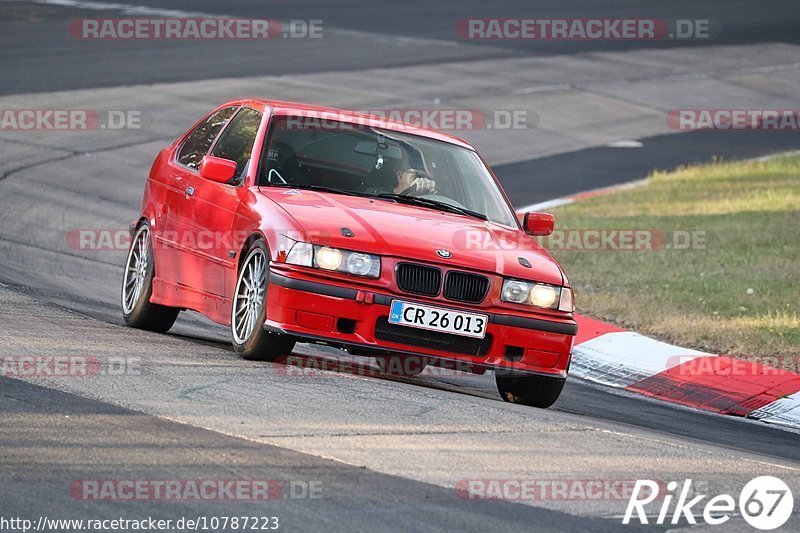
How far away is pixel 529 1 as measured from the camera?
3841cm

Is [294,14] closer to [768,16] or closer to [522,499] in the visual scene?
[768,16]

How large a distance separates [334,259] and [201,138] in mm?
2560

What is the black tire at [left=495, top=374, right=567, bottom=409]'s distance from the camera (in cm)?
873

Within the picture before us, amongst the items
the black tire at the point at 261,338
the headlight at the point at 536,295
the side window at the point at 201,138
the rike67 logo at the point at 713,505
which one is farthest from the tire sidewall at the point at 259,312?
the rike67 logo at the point at 713,505

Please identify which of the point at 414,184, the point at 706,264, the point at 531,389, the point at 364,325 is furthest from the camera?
the point at 706,264

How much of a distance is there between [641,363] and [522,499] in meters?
5.21

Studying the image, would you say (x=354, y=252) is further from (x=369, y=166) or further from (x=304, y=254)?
(x=369, y=166)

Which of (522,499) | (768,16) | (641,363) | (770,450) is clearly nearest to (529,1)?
(768,16)

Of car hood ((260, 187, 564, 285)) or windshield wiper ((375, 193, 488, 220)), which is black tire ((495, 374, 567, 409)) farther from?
windshield wiper ((375, 193, 488, 220))

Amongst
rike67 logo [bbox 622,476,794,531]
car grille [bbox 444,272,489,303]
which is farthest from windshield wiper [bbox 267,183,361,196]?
rike67 logo [bbox 622,476,794,531]

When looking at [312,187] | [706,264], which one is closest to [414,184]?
[312,187]

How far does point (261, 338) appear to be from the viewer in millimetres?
8211

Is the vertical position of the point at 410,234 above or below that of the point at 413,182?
below

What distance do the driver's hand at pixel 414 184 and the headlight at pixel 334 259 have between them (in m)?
1.23
